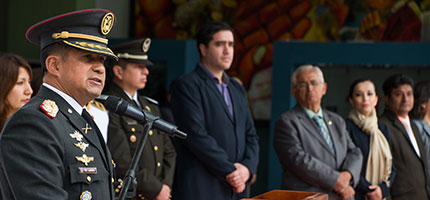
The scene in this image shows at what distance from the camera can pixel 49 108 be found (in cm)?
175

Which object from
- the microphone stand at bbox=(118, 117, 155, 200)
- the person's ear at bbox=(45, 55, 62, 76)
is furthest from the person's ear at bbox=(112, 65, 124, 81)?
the person's ear at bbox=(45, 55, 62, 76)

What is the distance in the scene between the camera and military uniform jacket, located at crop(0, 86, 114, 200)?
160 cm

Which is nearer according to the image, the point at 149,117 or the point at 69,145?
the point at 69,145

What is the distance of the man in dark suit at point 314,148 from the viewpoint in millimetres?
3807

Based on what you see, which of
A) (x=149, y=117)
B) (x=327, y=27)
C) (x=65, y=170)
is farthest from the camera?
(x=327, y=27)

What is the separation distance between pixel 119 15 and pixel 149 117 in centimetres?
614

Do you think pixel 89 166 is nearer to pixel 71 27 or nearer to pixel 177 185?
pixel 71 27

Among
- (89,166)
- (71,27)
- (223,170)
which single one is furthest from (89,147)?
(223,170)

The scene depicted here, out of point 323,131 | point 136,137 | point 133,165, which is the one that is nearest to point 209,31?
point 136,137

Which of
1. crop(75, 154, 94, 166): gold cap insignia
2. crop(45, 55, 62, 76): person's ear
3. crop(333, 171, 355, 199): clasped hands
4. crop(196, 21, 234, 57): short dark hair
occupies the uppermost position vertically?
crop(196, 21, 234, 57): short dark hair

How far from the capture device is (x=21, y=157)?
5.28 ft

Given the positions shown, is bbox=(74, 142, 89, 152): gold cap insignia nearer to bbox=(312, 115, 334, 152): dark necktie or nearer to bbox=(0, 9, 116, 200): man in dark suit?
bbox=(0, 9, 116, 200): man in dark suit

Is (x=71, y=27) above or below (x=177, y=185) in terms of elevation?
above

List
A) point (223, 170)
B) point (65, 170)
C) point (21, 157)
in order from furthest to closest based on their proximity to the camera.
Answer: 1. point (223, 170)
2. point (65, 170)
3. point (21, 157)
